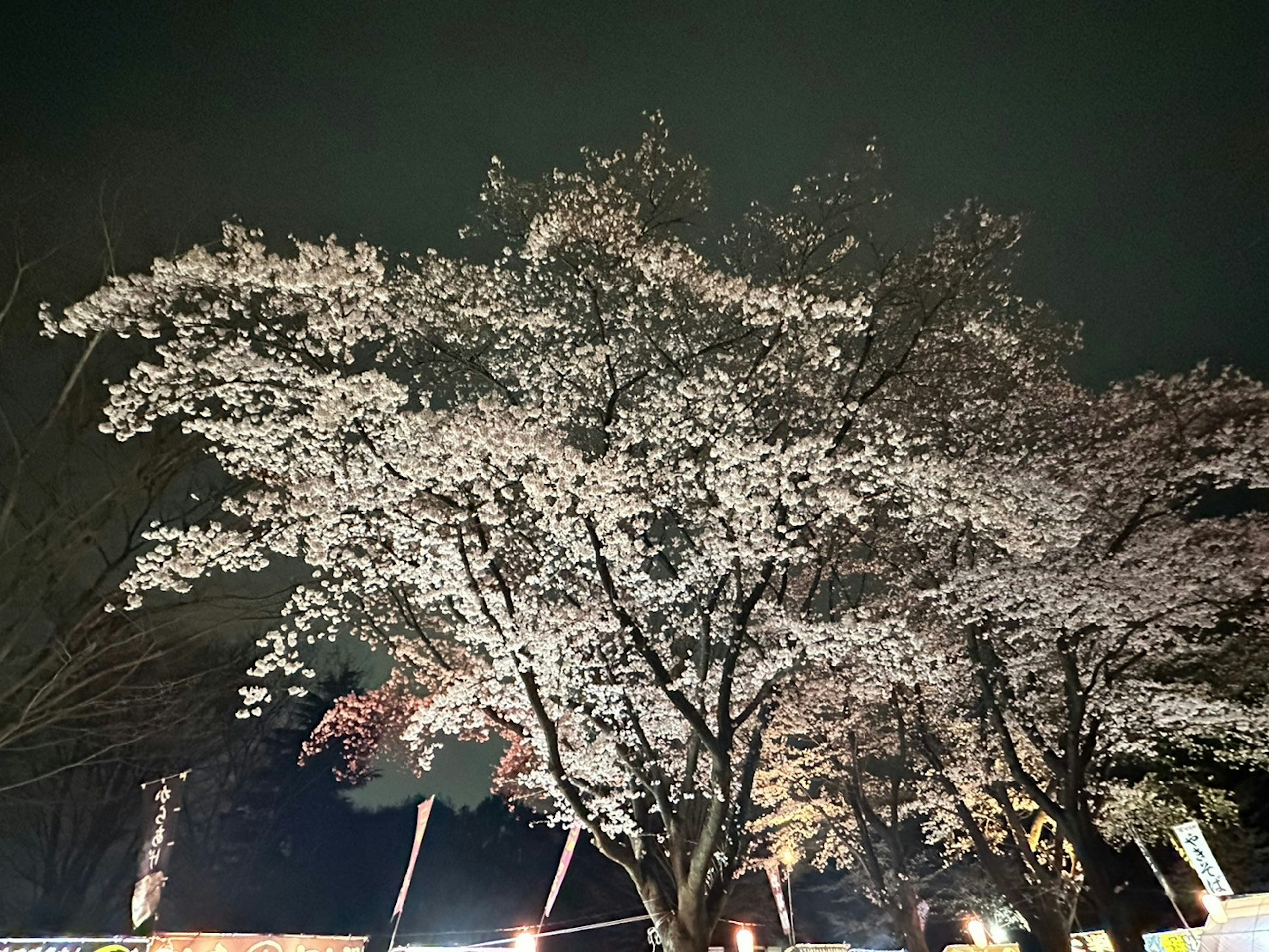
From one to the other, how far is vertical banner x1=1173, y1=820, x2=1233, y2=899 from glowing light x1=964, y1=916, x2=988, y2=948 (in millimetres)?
9103

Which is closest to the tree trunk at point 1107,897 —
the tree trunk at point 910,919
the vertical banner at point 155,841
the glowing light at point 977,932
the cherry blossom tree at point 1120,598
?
the cherry blossom tree at point 1120,598

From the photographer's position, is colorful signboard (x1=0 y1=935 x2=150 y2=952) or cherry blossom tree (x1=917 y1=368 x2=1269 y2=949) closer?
colorful signboard (x1=0 y1=935 x2=150 y2=952)

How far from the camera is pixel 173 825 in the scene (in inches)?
580

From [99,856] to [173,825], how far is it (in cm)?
875

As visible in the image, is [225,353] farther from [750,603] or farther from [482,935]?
[482,935]

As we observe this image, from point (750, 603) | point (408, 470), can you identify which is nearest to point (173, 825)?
point (408, 470)

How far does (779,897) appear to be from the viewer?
1018 inches

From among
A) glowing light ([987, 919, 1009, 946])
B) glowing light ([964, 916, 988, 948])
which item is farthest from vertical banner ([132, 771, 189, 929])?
glowing light ([987, 919, 1009, 946])

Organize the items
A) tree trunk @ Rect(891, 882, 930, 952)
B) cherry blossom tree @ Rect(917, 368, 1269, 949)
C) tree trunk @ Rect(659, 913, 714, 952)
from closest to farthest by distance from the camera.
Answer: tree trunk @ Rect(659, 913, 714, 952)
cherry blossom tree @ Rect(917, 368, 1269, 949)
tree trunk @ Rect(891, 882, 930, 952)

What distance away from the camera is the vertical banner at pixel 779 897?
25922mm

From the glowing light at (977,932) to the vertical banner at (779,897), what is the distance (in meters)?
5.72

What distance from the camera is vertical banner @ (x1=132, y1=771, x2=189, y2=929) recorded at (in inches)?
489

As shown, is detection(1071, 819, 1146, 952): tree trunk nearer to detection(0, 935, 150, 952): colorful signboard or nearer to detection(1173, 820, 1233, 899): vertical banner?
detection(1173, 820, 1233, 899): vertical banner

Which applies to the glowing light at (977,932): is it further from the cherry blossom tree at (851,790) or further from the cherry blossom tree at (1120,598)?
the cherry blossom tree at (1120,598)
